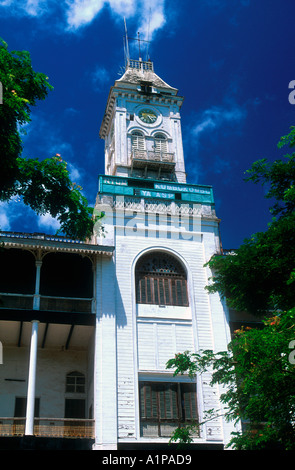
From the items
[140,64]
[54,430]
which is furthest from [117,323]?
[140,64]

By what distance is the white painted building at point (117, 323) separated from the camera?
19.4 meters

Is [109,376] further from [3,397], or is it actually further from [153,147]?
[153,147]

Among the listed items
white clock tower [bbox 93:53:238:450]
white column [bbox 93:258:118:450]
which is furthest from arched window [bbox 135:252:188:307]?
white column [bbox 93:258:118:450]

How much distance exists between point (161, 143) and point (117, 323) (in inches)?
493

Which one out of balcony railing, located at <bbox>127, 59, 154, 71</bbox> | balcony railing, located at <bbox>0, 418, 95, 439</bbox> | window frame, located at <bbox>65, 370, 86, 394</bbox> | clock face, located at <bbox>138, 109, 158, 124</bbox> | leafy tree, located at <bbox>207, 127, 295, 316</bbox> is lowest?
balcony railing, located at <bbox>0, 418, 95, 439</bbox>

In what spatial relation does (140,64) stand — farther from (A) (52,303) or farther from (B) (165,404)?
(B) (165,404)

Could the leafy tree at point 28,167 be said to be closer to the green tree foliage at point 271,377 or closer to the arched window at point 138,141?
the green tree foliage at point 271,377

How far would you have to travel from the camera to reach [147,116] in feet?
99.6

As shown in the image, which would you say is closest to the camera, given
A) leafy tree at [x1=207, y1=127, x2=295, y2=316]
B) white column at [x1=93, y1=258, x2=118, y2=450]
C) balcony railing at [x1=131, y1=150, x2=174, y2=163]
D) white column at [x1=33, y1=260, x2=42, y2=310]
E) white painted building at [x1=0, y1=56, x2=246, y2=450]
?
leafy tree at [x1=207, y1=127, x2=295, y2=316]

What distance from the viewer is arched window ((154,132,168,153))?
95.8 ft

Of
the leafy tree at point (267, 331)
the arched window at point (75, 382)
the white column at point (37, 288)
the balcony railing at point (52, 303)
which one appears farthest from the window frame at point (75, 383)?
the leafy tree at point (267, 331)

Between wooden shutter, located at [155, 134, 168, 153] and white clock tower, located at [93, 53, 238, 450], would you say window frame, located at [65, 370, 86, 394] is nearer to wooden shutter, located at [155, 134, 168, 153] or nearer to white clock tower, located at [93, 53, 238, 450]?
white clock tower, located at [93, 53, 238, 450]

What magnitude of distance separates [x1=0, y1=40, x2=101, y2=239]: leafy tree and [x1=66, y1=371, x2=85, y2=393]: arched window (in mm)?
10576

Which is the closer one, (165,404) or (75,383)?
(165,404)
